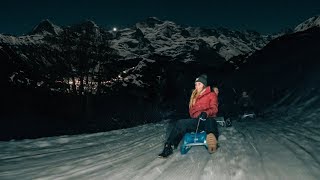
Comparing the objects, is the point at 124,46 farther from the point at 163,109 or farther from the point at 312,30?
the point at 163,109

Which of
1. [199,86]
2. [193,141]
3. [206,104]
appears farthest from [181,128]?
[199,86]

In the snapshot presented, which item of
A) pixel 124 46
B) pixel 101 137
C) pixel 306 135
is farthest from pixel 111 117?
pixel 124 46

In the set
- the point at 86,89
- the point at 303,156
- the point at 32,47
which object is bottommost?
the point at 303,156

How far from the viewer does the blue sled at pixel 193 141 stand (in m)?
7.55

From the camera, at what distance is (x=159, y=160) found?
7.00 metres

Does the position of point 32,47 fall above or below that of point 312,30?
below

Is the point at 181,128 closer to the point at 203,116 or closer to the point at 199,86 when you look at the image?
the point at 203,116

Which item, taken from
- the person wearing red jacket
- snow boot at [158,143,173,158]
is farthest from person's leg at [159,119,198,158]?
snow boot at [158,143,173,158]

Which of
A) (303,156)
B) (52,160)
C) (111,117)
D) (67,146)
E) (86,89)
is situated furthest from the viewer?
(111,117)

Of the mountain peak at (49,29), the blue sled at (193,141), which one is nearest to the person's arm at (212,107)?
the blue sled at (193,141)

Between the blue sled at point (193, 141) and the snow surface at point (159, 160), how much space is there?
5.1 inches

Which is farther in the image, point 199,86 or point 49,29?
point 49,29

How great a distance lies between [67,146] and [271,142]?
506 centimetres

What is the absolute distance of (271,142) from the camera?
9.04 meters
